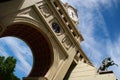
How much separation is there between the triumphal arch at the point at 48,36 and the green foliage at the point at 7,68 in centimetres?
1557

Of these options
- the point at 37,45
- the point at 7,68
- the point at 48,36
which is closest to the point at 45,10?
the point at 48,36

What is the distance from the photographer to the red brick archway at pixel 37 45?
24156 mm

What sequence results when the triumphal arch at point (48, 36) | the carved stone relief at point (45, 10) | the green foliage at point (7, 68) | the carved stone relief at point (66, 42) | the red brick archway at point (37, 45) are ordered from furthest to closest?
the green foliage at point (7, 68) < the carved stone relief at point (66, 42) < the red brick archway at point (37, 45) < the carved stone relief at point (45, 10) < the triumphal arch at point (48, 36)

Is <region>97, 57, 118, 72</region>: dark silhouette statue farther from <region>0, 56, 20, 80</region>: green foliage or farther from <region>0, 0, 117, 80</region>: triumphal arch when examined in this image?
<region>0, 56, 20, 80</region>: green foliage

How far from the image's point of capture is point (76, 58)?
27.5 metres

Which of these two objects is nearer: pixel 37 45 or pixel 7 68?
pixel 37 45

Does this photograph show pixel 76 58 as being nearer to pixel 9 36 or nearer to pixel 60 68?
pixel 60 68

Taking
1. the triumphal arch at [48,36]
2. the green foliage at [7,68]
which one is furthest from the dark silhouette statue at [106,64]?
the green foliage at [7,68]

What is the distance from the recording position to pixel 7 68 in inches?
1649

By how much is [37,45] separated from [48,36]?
7.11ft

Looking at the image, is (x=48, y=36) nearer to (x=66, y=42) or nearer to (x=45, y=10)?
(x=45, y=10)

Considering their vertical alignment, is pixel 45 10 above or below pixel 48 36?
above

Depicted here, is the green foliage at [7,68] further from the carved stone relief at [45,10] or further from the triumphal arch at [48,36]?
the carved stone relief at [45,10]

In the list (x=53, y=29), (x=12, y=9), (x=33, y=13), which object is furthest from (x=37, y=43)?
(x=12, y=9)
